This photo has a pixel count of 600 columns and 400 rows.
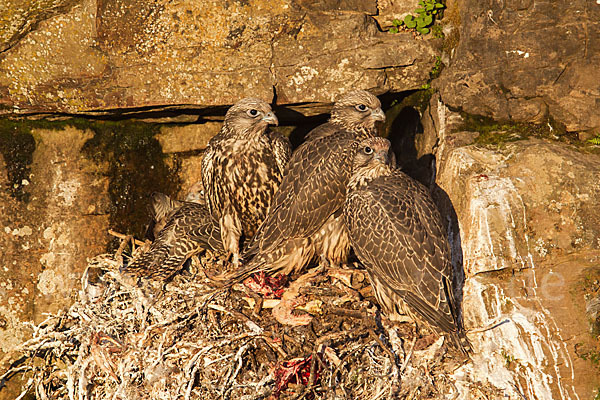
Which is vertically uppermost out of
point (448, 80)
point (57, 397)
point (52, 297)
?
point (448, 80)

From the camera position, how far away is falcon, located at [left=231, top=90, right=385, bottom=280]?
4.96 meters

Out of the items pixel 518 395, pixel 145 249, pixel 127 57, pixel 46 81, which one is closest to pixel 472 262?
pixel 518 395

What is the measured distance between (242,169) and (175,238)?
84cm

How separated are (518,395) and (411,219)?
137cm

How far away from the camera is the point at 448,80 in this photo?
5086 mm

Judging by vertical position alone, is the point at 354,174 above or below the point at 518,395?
above

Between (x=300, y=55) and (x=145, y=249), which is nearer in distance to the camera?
(x=300, y=55)

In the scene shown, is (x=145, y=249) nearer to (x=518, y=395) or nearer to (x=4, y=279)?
(x=4, y=279)

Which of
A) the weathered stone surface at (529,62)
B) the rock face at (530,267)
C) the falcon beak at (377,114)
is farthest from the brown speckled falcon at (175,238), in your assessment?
the weathered stone surface at (529,62)

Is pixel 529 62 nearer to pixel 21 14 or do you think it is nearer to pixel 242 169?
pixel 242 169

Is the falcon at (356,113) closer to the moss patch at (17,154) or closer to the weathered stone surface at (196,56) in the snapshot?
the weathered stone surface at (196,56)

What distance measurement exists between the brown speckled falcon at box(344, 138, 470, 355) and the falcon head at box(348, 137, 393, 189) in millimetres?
11

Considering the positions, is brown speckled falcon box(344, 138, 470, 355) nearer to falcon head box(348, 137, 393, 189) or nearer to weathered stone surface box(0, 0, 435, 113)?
falcon head box(348, 137, 393, 189)

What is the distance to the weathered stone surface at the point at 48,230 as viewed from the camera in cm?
518
